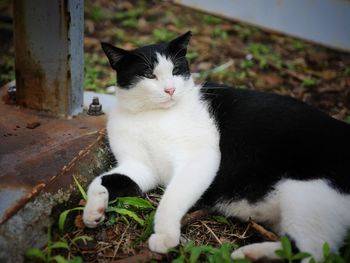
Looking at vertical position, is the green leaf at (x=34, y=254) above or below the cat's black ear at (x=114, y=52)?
below

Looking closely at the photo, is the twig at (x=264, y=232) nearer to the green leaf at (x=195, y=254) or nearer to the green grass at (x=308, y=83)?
the green leaf at (x=195, y=254)

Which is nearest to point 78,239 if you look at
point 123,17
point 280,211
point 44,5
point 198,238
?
point 198,238

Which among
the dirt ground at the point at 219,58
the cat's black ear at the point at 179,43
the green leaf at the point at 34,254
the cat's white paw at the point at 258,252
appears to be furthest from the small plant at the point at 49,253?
the cat's black ear at the point at 179,43

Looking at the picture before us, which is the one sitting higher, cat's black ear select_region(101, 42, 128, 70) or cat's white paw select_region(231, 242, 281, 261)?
cat's black ear select_region(101, 42, 128, 70)

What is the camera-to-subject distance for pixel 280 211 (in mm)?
1882

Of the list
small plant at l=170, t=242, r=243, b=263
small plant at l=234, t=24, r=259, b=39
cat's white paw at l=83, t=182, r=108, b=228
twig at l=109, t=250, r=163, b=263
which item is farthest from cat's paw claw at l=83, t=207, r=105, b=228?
small plant at l=234, t=24, r=259, b=39

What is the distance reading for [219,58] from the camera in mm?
4426

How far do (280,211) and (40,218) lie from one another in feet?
3.75

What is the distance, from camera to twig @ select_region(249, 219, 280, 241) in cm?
186

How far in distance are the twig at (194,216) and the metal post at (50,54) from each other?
1090 millimetres

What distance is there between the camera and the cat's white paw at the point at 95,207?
1.81 metres

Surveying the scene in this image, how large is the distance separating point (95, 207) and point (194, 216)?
0.52 metres

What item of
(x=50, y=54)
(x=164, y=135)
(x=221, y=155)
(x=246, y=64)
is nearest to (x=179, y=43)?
(x=164, y=135)

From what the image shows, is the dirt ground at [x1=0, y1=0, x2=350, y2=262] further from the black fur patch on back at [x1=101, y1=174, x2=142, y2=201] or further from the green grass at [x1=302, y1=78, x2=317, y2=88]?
the black fur patch on back at [x1=101, y1=174, x2=142, y2=201]
